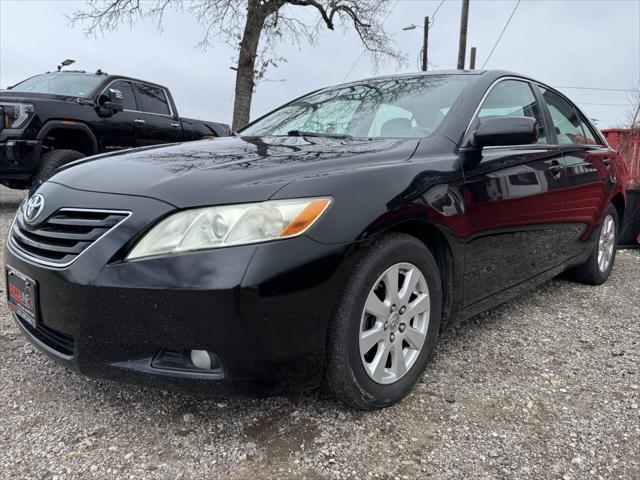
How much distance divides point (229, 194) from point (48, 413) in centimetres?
121

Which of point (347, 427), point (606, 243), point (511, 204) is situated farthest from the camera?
point (606, 243)

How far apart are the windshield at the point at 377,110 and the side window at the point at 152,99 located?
5.39m

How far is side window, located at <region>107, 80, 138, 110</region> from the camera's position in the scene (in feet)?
25.4

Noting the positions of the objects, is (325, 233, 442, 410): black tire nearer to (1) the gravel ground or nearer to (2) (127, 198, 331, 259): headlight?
(1) the gravel ground

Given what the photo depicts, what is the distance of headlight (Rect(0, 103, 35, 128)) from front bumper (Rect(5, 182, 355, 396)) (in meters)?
5.19

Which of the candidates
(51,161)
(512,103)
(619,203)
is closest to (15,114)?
(51,161)

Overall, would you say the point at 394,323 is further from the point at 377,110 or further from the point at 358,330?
the point at 377,110

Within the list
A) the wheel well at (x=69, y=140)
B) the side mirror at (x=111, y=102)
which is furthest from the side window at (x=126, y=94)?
the wheel well at (x=69, y=140)

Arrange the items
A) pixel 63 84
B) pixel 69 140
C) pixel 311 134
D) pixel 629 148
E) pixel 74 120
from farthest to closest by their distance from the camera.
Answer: pixel 629 148 < pixel 63 84 < pixel 69 140 < pixel 74 120 < pixel 311 134

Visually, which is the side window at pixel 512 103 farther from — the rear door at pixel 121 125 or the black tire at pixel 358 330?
the rear door at pixel 121 125

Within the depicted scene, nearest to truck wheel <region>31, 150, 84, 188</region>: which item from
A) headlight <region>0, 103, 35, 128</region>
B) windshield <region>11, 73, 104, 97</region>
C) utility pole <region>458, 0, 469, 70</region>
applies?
headlight <region>0, 103, 35, 128</region>

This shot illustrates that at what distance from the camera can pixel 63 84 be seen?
7332 millimetres

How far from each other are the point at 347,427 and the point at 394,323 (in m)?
0.45

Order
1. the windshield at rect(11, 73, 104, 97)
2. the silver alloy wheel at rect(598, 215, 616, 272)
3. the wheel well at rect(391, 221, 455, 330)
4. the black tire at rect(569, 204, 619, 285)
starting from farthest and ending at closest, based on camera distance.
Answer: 1. the windshield at rect(11, 73, 104, 97)
2. the silver alloy wheel at rect(598, 215, 616, 272)
3. the black tire at rect(569, 204, 619, 285)
4. the wheel well at rect(391, 221, 455, 330)
